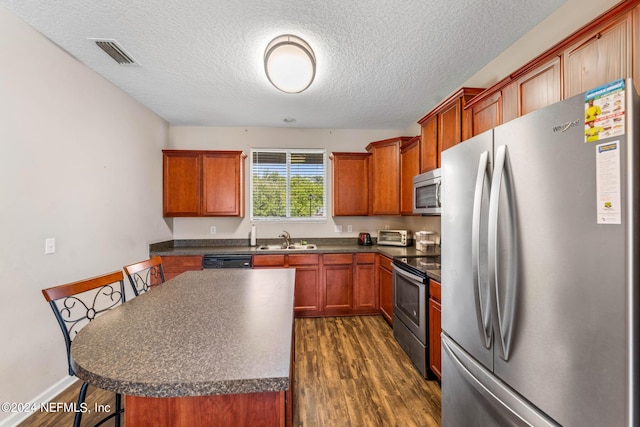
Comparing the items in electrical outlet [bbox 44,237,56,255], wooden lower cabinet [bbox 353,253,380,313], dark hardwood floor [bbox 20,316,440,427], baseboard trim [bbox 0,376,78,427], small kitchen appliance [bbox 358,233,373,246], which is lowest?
dark hardwood floor [bbox 20,316,440,427]

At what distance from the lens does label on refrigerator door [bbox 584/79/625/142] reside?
740 millimetres

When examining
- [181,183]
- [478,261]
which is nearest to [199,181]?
[181,183]

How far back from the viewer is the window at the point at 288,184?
4004mm

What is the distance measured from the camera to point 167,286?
1671 mm

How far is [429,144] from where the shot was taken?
250cm

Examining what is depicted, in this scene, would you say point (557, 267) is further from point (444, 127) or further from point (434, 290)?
point (444, 127)

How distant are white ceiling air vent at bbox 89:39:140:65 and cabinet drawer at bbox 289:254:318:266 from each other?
258 centimetres

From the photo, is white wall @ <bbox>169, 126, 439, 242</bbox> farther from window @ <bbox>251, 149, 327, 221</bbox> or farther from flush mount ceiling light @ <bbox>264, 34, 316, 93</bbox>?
flush mount ceiling light @ <bbox>264, 34, 316, 93</bbox>

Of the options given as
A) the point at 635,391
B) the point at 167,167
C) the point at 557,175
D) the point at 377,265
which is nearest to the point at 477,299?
the point at 635,391

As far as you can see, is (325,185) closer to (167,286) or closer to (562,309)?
(167,286)

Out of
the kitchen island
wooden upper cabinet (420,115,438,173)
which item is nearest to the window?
wooden upper cabinet (420,115,438,173)

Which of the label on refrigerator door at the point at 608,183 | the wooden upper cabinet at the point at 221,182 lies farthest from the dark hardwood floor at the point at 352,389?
the wooden upper cabinet at the point at 221,182

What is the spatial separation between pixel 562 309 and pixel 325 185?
3397mm

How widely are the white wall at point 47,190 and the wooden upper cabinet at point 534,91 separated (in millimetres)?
3298
